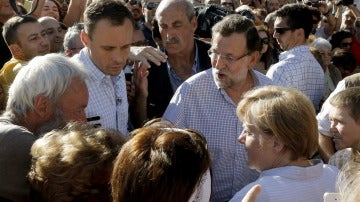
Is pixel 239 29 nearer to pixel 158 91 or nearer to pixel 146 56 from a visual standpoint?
pixel 146 56

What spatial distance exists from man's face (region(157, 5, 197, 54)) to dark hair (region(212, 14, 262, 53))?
0.74 m

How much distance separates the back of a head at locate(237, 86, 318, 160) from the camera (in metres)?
2.15

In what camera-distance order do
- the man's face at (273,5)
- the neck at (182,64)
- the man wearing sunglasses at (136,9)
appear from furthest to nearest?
the man's face at (273,5), the man wearing sunglasses at (136,9), the neck at (182,64)

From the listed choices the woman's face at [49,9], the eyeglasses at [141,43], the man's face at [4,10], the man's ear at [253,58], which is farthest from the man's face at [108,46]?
the woman's face at [49,9]

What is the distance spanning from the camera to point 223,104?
3094 millimetres

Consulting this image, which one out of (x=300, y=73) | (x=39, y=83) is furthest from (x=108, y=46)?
(x=300, y=73)

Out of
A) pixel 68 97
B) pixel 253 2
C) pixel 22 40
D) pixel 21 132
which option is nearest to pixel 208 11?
pixel 22 40

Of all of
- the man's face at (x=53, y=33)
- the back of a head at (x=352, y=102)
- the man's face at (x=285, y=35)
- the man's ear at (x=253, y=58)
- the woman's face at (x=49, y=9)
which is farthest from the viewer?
the woman's face at (x=49, y=9)

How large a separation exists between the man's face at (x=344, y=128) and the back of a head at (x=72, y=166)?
4.58 feet

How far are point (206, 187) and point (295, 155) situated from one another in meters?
0.53

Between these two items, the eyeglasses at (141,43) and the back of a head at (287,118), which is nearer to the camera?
the back of a head at (287,118)

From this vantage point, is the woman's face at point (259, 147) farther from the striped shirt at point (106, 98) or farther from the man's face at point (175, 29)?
the man's face at point (175, 29)

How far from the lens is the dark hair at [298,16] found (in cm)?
460

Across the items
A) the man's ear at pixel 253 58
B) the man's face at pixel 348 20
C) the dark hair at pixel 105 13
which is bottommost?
the man's face at pixel 348 20
